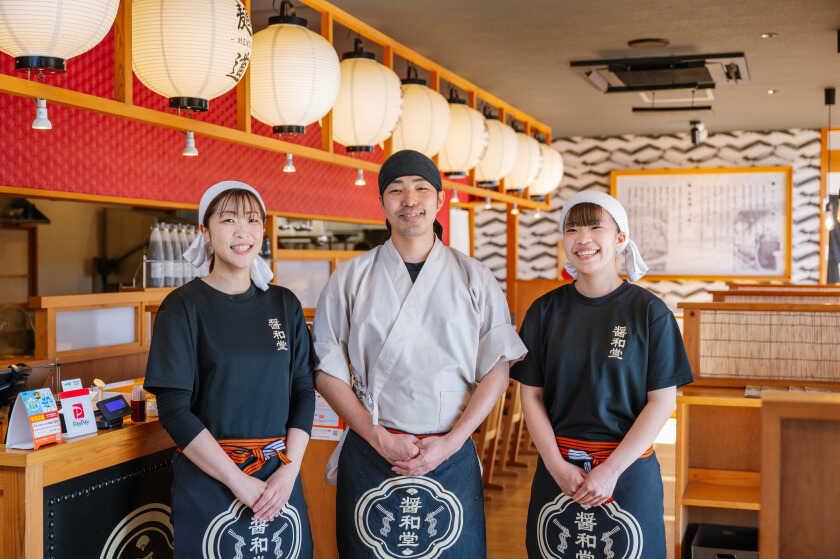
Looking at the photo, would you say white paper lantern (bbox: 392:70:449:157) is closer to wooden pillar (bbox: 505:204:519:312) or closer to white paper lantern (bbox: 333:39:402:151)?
white paper lantern (bbox: 333:39:402:151)

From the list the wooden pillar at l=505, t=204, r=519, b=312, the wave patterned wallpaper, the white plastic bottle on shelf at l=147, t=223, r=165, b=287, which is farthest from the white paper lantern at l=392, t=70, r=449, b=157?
the wave patterned wallpaper

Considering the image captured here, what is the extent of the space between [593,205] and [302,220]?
525 cm

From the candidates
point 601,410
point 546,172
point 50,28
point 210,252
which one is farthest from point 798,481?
point 546,172

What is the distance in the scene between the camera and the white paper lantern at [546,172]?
6.87 metres

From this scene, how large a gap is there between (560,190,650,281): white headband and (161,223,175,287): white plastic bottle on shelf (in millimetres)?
3887

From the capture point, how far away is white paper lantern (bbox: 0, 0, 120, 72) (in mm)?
2207

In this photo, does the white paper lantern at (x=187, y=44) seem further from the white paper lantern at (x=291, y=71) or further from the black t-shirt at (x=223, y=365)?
the black t-shirt at (x=223, y=365)

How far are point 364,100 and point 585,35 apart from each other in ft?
8.27

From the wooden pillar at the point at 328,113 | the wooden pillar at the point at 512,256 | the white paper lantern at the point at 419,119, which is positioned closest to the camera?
the wooden pillar at the point at 328,113

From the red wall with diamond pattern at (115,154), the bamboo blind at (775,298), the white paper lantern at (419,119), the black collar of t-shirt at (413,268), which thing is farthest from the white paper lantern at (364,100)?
the bamboo blind at (775,298)

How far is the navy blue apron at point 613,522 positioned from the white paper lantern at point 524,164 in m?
3.94

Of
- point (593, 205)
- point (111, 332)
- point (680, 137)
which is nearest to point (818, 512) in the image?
point (593, 205)

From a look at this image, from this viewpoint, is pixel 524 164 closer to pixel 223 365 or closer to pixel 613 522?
pixel 613 522

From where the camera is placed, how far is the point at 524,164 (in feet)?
20.7
